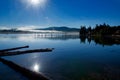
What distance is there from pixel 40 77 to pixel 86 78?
20.5 ft

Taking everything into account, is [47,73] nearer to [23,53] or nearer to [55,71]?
[55,71]

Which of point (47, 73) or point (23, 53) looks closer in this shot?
point (47, 73)

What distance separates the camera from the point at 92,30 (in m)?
180

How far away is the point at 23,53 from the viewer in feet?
134

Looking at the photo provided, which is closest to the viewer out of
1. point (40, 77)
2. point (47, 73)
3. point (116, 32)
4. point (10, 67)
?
point (40, 77)

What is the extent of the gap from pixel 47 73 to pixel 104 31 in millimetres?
128256

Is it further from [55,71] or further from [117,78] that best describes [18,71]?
[117,78]

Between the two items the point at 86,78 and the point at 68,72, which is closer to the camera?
the point at 86,78

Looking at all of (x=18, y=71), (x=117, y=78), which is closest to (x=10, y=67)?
(x=18, y=71)

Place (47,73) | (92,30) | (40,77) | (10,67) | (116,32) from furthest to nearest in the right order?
(92,30)
(116,32)
(10,67)
(47,73)
(40,77)

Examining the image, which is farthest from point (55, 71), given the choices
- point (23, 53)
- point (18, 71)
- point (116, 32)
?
point (116, 32)

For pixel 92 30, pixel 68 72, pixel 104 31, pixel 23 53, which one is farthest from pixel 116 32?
pixel 68 72

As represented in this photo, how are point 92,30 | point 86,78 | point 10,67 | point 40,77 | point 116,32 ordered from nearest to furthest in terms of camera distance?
1. point 40,77
2. point 86,78
3. point 10,67
4. point 116,32
5. point 92,30

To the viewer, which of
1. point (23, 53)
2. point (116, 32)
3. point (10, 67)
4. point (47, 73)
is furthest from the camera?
point (116, 32)
